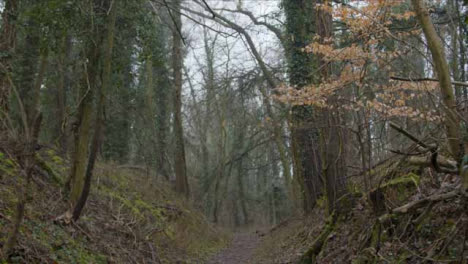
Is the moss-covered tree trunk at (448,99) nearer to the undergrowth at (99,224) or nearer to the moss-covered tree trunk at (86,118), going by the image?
the undergrowth at (99,224)

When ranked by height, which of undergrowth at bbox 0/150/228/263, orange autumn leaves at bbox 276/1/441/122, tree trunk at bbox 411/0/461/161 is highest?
orange autumn leaves at bbox 276/1/441/122

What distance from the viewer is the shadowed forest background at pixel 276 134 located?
5449mm

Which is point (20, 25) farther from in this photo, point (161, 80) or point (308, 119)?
point (161, 80)

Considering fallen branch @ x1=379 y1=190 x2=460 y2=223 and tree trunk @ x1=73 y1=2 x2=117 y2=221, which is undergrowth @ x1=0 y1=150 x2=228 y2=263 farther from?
fallen branch @ x1=379 y1=190 x2=460 y2=223

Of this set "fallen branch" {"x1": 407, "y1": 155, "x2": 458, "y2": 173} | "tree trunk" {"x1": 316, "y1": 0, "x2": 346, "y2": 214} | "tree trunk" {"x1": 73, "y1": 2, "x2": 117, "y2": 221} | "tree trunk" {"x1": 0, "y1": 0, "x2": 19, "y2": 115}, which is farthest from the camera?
"tree trunk" {"x1": 316, "y1": 0, "x2": 346, "y2": 214}

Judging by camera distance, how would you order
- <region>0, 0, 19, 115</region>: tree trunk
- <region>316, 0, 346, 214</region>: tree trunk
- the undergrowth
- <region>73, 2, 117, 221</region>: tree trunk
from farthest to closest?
1. <region>316, 0, 346, 214</region>: tree trunk
2. <region>0, 0, 19, 115</region>: tree trunk
3. <region>73, 2, 117, 221</region>: tree trunk
4. the undergrowth

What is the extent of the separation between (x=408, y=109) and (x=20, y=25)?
8091 mm

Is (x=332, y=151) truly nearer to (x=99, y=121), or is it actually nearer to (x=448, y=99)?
(x=99, y=121)

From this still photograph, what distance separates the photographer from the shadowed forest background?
17.9 feet

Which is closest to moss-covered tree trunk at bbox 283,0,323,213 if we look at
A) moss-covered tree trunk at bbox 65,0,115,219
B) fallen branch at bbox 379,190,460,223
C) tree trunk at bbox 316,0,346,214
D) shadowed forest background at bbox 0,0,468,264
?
shadowed forest background at bbox 0,0,468,264

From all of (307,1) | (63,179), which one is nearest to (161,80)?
(307,1)

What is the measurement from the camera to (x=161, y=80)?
21.0 metres

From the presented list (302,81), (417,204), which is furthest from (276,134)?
(417,204)

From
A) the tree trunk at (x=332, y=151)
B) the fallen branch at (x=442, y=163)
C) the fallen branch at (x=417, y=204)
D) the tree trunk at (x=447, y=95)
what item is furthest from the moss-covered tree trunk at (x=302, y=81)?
the tree trunk at (x=447, y=95)
